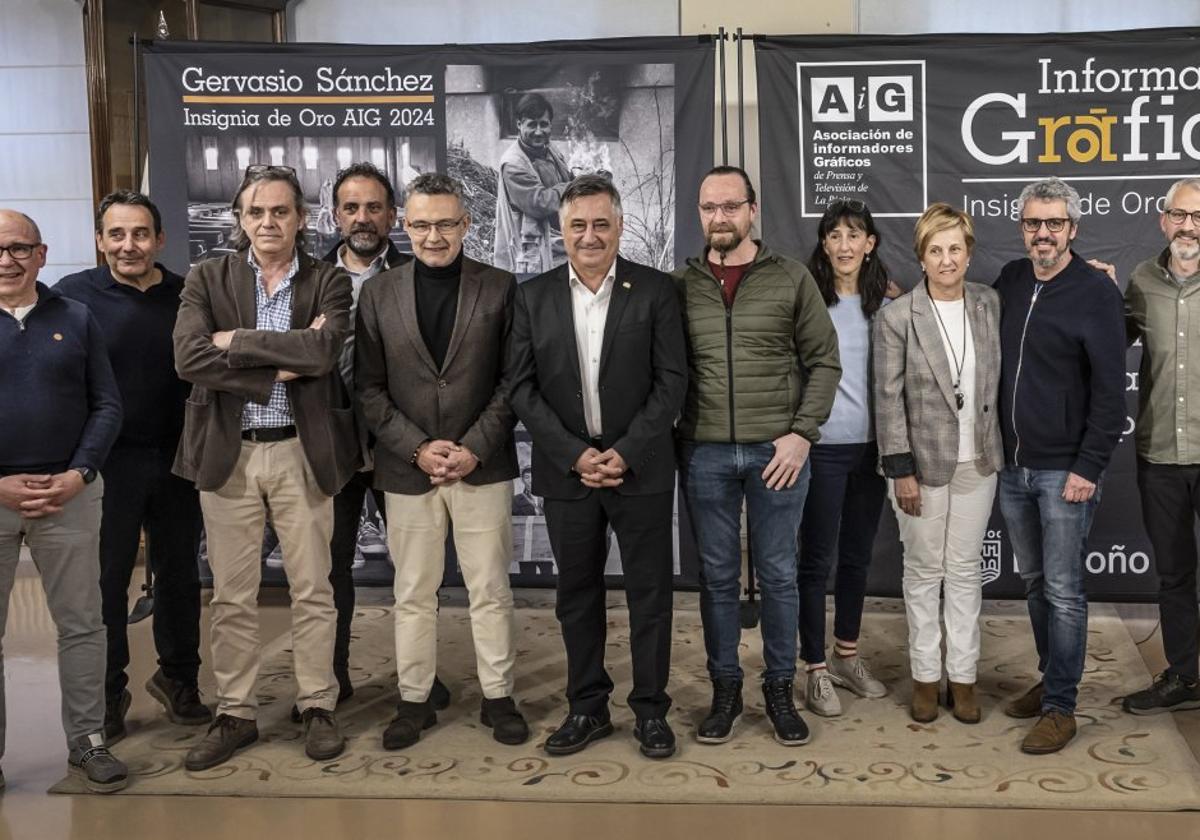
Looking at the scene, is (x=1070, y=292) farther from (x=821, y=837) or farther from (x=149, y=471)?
(x=149, y=471)

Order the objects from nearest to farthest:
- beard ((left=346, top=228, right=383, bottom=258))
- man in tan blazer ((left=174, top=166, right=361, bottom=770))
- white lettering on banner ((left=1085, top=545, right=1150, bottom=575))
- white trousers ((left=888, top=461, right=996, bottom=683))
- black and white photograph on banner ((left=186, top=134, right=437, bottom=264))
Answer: man in tan blazer ((left=174, top=166, right=361, bottom=770)) < white trousers ((left=888, top=461, right=996, bottom=683)) < beard ((left=346, top=228, right=383, bottom=258)) < white lettering on banner ((left=1085, top=545, right=1150, bottom=575)) < black and white photograph on banner ((left=186, top=134, right=437, bottom=264))

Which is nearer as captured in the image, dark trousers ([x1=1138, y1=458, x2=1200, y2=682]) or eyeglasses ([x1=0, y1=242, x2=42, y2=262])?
eyeglasses ([x1=0, y1=242, x2=42, y2=262])

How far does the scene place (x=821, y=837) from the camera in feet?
10.3

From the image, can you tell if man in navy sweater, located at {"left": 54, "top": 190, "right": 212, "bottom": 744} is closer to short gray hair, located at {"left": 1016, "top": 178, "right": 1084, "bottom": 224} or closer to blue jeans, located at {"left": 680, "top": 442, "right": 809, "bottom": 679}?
blue jeans, located at {"left": 680, "top": 442, "right": 809, "bottom": 679}

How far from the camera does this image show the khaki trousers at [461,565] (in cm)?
376

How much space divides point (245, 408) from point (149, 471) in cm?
49

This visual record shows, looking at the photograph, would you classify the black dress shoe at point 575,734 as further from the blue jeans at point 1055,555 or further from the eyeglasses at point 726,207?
the eyeglasses at point 726,207

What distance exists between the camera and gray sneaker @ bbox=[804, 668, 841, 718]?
398 centimetres

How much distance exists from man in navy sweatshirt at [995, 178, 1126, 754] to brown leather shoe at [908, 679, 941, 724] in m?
0.33

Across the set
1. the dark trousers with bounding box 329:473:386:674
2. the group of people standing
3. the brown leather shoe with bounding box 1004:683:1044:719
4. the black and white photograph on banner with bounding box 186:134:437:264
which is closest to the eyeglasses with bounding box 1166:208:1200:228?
the group of people standing

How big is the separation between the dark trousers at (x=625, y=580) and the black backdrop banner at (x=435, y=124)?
1780 mm

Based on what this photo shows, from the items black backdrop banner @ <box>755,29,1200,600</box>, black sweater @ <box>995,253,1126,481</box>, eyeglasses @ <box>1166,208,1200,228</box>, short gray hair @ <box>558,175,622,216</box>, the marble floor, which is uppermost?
black backdrop banner @ <box>755,29,1200,600</box>

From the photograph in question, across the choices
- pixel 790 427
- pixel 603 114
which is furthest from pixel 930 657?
pixel 603 114

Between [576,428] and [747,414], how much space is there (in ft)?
1.72
